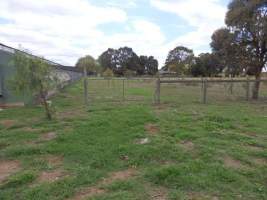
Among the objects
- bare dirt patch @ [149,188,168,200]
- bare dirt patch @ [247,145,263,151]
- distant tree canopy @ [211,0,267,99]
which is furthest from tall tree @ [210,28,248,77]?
bare dirt patch @ [149,188,168,200]

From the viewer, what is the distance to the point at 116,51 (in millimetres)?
93438

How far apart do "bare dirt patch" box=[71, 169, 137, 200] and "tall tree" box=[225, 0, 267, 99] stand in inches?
483

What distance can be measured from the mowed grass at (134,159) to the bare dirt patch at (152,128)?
25 millimetres

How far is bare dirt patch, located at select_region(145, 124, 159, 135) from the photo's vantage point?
6179 millimetres

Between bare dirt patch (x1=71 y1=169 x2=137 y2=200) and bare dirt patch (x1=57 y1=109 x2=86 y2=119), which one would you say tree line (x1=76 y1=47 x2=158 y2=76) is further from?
bare dirt patch (x1=71 y1=169 x2=137 y2=200)

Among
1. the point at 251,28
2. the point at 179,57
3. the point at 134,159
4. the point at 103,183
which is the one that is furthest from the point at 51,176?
the point at 179,57

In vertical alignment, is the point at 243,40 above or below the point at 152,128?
above

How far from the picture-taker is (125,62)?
8725 cm

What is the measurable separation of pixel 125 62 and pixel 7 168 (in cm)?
8431

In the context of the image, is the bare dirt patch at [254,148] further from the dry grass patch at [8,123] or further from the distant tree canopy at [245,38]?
the distant tree canopy at [245,38]

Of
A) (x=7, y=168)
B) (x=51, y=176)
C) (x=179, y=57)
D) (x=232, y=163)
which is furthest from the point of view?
(x=179, y=57)

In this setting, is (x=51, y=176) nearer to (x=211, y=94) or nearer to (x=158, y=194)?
(x=158, y=194)

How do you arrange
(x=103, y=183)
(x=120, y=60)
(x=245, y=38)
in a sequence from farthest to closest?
(x=120, y=60) < (x=245, y=38) < (x=103, y=183)

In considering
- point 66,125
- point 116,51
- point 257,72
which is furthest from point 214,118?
point 116,51
